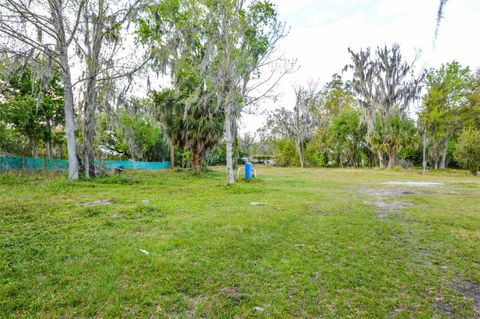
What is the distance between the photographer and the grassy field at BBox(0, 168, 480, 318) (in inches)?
92.2

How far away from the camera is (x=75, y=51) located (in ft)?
37.8

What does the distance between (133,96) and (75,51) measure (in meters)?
3.02

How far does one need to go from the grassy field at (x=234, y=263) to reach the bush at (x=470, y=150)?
1751cm

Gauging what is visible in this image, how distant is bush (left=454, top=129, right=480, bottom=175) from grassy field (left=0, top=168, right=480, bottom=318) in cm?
1751

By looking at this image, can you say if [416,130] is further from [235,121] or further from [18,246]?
[18,246]

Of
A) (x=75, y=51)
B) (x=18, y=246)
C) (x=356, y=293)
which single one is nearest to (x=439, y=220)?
(x=356, y=293)

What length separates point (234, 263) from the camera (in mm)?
3227

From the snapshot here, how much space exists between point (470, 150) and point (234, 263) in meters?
23.3

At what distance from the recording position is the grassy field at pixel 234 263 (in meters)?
2.34

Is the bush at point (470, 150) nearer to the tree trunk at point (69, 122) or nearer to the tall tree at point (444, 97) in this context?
the tall tree at point (444, 97)

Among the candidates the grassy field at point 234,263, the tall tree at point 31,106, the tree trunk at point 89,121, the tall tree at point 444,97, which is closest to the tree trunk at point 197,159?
the tree trunk at point 89,121

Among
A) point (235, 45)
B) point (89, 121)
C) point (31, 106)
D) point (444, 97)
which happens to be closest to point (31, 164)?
point (31, 106)

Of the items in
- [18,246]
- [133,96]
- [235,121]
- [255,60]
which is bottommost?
[18,246]

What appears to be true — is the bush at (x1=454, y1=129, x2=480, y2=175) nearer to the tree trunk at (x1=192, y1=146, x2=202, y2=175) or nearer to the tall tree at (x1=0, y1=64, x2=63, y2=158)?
the tree trunk at (x1=192, y1=146, x2=202, y2=175)
